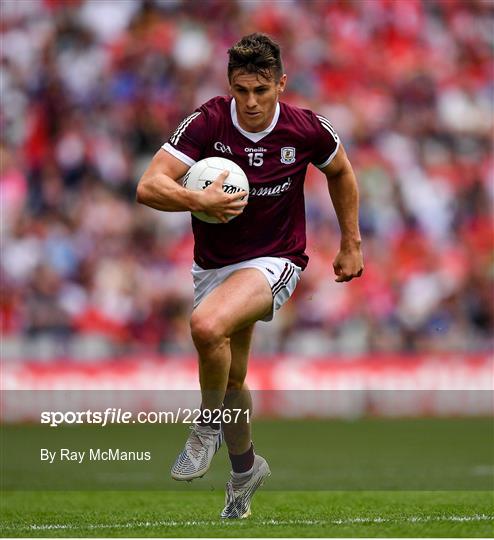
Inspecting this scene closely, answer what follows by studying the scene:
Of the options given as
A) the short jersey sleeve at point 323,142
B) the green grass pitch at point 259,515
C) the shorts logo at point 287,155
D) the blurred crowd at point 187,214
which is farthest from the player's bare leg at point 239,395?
the blurred crowd at point 187,214

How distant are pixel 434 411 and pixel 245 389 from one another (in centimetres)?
1055

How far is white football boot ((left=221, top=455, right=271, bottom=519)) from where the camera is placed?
787 centimetres

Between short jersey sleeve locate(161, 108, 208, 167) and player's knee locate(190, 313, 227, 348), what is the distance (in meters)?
1.00

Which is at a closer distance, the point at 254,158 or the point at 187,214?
the point at 254,158

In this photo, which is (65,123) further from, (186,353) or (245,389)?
(245,389)

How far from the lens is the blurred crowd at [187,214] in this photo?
1727 centimetres

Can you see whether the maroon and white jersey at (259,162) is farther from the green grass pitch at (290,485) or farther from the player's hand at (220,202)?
the green grass pitch at (290,485)

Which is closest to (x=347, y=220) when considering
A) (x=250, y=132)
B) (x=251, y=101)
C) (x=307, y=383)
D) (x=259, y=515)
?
(x=250, y=132)

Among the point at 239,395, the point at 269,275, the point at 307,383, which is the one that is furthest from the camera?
the point at 307,383

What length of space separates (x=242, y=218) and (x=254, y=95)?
78cm

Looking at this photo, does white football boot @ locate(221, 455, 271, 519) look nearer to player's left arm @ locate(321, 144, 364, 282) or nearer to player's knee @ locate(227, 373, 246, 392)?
player's knee @ locate(227, 373, 246, 392)

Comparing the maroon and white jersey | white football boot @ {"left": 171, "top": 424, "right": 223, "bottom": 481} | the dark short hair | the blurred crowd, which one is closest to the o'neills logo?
the maroon and white jersey

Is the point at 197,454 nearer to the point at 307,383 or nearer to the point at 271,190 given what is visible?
the point at 271,190

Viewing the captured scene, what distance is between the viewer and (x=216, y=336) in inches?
280
